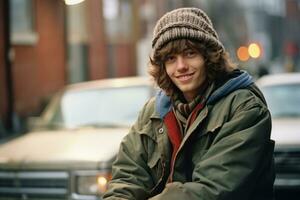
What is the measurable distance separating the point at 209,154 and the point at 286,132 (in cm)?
394

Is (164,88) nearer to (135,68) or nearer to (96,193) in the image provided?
(96,193)

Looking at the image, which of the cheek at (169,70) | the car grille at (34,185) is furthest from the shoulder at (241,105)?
the car grille at (34,185)

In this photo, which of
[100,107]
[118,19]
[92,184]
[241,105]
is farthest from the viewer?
[118,19]

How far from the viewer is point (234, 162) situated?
2.50 meters

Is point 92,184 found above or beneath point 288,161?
beneath

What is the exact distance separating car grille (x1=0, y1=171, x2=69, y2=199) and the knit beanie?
328 centimetres

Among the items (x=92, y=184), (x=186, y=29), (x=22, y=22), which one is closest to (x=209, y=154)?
(x=186, y=29)

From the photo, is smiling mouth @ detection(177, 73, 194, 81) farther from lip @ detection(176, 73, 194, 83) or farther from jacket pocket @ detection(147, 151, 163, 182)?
jacket pocket @ detection(147, 151, 163, 182)

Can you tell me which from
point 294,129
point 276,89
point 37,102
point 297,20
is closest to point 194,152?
point 294,129

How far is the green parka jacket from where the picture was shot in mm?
2498

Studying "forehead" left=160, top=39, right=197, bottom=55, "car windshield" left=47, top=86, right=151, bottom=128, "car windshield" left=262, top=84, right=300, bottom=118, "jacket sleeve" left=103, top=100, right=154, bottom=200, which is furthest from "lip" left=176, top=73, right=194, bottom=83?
"car windshield" left=262, top=84, right=300, bottom=118

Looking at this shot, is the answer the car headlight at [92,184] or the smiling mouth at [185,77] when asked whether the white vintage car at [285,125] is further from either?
the smiling mouth at [185,77]

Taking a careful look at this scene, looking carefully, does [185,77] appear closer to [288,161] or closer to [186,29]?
[186,29]

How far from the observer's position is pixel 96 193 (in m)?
5.69
